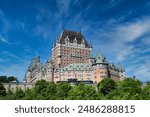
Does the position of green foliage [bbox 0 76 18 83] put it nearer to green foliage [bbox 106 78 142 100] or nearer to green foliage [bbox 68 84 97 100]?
green foliage [bbox 68 84 97 100]

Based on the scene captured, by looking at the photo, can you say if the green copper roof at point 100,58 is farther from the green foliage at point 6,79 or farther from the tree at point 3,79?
the tree at point 3,79

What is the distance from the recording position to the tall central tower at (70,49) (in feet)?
455

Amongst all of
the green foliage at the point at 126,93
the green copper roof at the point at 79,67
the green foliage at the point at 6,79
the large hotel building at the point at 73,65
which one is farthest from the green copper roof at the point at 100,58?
the green foliage at the point at 126,93

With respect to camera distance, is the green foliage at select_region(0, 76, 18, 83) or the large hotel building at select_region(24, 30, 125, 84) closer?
the large hotel building at select_region(24, 30, 125, 84)

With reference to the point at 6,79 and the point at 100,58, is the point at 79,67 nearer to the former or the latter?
the point at 100,58

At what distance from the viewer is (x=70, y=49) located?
469 ft

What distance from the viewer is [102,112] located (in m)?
11.5

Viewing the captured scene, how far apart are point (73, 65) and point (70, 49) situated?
17454mm

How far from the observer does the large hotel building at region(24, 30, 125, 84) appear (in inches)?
4860

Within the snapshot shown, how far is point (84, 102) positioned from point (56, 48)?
130880 mm

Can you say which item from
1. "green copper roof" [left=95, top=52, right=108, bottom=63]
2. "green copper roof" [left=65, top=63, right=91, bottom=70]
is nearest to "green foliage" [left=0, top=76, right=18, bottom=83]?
"green copper roof" [left=65, top=63, right=91, bottom=70]

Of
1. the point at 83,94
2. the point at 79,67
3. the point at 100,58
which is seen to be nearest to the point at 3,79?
the point at 79,67

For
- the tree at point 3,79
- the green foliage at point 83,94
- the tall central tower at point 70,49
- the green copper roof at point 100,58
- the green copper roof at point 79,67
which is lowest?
the green foliage at point 83,94

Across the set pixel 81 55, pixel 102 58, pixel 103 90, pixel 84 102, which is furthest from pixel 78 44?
pixel 84 102
